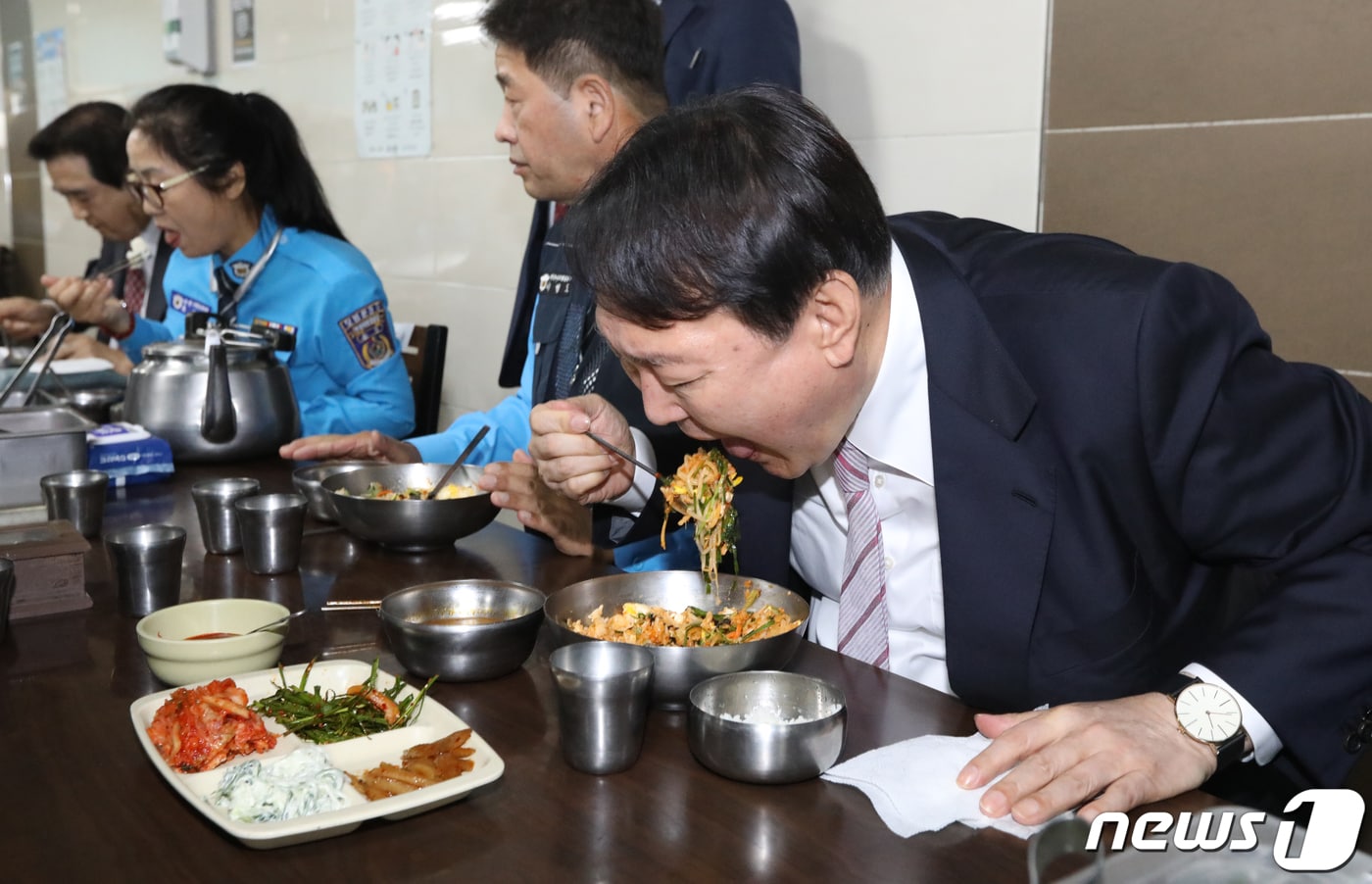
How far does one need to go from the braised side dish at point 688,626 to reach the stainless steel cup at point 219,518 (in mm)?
805

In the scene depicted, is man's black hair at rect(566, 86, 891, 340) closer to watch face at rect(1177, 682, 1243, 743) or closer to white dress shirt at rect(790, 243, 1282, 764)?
white dress shirt at rect(790, 243, 1282, 764)

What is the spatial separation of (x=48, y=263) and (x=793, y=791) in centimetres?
901

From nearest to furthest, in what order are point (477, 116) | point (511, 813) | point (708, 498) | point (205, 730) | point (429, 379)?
point (511, 813) < point (205, 730) < point (708, 498) < point (429, 379) < point (477, 116)

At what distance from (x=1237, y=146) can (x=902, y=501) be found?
1377mm

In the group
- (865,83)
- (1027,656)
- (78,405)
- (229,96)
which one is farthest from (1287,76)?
(78,405)

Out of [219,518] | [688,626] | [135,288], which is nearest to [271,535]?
[219,518]

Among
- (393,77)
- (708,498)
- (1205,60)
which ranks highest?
(393,77)

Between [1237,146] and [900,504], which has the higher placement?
[1237,146]

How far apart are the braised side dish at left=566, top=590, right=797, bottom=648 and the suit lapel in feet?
0.79

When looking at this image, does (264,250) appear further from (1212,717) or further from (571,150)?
(1212,717)

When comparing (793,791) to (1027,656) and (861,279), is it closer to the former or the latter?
(1027,656)

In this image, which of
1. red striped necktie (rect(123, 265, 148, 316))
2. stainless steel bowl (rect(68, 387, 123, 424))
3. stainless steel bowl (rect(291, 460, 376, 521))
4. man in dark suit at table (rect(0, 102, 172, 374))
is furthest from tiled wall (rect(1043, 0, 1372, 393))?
red striped necktie (rect(123, 265, 148, 316))

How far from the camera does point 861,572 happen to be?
1.80 metres

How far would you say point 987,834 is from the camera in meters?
1.14
